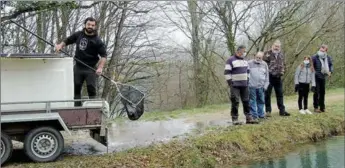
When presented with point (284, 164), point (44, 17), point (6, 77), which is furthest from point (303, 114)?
point (44, 17)

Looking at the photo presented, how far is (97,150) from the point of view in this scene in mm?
6648

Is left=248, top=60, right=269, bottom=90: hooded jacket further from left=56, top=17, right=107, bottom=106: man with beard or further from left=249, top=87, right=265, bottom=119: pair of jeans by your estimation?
left=56, top=17, right=107, bottom=106: man with beard

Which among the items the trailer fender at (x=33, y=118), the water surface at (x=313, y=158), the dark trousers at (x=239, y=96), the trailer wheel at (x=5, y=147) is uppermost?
the dark trousers at (x=239, y=96)

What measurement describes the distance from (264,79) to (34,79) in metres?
4.43

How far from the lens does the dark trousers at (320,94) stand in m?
9.60

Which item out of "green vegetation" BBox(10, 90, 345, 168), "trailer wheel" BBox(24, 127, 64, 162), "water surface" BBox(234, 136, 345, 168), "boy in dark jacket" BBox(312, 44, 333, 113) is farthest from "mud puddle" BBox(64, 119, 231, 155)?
"boy in dark jacket" BBox(312, 44, 333, 113)

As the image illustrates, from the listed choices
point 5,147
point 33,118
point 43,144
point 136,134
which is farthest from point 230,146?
point 5,147

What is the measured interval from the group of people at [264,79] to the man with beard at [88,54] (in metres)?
2.48

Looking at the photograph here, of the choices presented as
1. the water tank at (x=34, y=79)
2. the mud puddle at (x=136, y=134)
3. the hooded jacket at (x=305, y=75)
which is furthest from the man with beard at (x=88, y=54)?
the hooded jacket at (x=305, y=75)

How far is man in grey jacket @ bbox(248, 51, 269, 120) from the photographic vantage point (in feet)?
28.2

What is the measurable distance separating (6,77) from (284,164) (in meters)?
4.09

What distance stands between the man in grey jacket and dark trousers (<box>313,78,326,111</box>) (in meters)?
1.55

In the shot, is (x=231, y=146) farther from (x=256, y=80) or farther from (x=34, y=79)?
(x=34, y=79)

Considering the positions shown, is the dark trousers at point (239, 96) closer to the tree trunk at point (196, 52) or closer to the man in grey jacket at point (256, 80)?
the man in grey jacket at point (256, 80)
